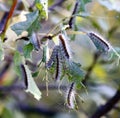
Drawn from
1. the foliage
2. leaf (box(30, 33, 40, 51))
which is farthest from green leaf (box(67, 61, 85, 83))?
leaf (box(30, 33, 40, 51))

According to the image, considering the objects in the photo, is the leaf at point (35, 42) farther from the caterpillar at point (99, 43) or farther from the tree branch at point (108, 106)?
the tree branch at point (108, 106)

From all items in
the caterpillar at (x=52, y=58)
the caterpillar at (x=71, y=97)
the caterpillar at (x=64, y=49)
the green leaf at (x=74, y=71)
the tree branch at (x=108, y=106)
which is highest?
the caterpillar at (x=64, y=49)

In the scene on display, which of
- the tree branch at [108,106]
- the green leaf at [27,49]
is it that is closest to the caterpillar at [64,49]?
the green leaf at [27,49]

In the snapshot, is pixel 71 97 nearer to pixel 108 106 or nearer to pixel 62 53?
pixel 62 53

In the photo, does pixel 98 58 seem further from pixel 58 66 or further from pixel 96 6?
pixel 58 66

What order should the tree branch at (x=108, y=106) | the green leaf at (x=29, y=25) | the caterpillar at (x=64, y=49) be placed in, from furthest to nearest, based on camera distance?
the tree branch at (x=108, y=106) < the green leaf at (x=29, y=25) < the caterpillar at (x=64, y=49)

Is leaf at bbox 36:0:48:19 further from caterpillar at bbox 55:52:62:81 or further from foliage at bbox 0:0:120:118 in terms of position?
caterpillar at bbox 55:52:62:81

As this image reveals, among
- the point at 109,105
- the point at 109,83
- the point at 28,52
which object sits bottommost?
the point at 109,83

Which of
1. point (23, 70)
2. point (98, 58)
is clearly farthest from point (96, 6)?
point (23, 70)
